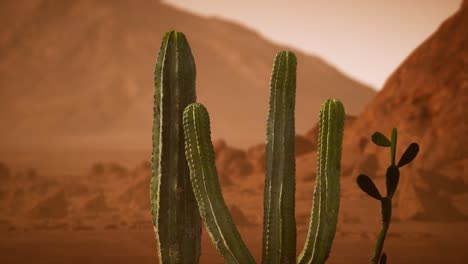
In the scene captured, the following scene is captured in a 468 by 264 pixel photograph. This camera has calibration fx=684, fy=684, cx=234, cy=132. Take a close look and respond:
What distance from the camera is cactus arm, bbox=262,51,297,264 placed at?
6332mm

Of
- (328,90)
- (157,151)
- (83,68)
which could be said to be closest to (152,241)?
(157,151)

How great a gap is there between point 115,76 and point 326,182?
92444mm

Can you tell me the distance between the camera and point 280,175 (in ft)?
20.8

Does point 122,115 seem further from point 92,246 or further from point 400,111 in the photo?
point 92,246

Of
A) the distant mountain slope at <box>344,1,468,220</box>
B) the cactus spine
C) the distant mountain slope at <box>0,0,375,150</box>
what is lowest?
the cactus spine

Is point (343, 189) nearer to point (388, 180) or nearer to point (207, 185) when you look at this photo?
point (207, 185)

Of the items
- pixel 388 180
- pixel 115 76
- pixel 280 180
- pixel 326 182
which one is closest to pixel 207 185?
pixel 280 180

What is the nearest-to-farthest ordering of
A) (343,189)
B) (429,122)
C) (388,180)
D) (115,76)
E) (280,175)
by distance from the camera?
(388,180) → (280,175) → (343,189) → (429,122) → (115,76)

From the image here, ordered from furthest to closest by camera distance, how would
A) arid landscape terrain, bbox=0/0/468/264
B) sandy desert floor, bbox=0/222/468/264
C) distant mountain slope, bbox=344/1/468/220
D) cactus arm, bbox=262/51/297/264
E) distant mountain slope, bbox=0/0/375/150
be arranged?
distant mountain slope, bbox=0/0/375/150, distant mountain slope, bbox=344/1/468/220, arid landscape terrain, bbox=0/0/468/264, sandy desert floor, bbox=0/222/468/264, cactus arm, bbox=262/51/297/264

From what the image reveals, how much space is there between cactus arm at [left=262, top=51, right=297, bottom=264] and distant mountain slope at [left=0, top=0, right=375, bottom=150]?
56.3 meters

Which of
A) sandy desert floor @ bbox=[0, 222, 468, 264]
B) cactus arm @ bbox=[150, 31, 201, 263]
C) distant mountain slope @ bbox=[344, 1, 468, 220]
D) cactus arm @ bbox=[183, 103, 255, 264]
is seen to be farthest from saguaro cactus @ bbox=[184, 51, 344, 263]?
distant mountain slope @ bbox=[344, 1, 468, 220]

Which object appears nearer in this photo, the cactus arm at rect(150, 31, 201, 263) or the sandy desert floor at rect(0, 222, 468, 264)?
the cactus arm at rect(150, 31, 201, 263)

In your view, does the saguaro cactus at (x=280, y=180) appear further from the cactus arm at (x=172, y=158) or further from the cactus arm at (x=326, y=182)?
the cactus arm at (x=172, y=158)

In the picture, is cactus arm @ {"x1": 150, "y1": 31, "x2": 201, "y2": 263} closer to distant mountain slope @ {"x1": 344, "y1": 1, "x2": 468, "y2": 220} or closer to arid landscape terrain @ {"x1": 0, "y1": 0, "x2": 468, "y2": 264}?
arid landscape terrain @ {"x1": 0, "y1": 0, "x2": 468, "y2": 264}
